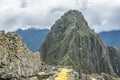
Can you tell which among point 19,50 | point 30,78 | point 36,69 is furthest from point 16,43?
point 36,69

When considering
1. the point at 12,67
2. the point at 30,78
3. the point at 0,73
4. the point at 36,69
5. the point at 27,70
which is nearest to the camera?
the point at 0,73

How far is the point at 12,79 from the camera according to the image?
7256cm

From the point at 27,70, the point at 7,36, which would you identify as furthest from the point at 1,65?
the point at 27,70

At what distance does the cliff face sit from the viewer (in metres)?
71.9

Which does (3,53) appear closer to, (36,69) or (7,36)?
(7,36)

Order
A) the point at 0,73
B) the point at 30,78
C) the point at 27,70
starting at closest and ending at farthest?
the point at 0,73 < the point at 30,78 < the point at 27,70

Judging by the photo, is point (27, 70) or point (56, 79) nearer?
point (56, 79)

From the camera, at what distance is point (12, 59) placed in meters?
77.2

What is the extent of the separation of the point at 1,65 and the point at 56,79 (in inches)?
400

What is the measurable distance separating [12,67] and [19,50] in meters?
8.00

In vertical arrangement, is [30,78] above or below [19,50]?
below

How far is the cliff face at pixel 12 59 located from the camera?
7194 centimetres

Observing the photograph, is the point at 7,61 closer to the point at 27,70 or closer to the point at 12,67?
the point at 12,67

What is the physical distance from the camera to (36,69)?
10350cm
